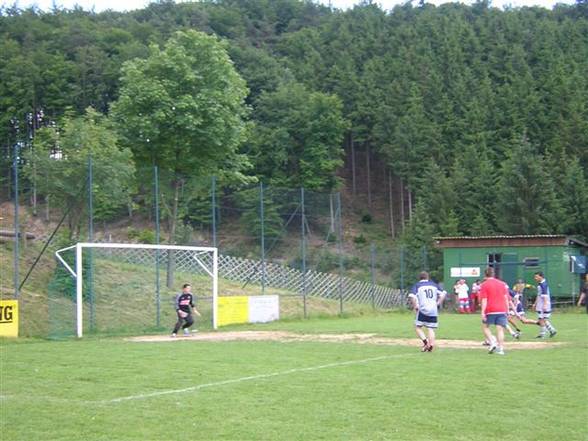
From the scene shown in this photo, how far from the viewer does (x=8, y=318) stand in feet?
72.7

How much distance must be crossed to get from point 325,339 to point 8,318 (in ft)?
28.3

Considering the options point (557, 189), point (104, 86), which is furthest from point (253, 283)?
point (104, 86)

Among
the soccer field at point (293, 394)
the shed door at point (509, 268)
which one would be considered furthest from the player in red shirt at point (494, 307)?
the shed door at point (509, 268)

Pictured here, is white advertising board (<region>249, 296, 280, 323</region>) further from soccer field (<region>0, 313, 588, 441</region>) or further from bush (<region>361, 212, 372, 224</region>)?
bush (<region>361, 212, 372, 224</region>)

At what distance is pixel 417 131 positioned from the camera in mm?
75562

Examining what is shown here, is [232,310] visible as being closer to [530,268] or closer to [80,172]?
[80,172]

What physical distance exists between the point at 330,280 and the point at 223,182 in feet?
23.1

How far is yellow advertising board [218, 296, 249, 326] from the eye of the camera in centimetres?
2973

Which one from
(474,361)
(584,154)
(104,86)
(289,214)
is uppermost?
(104,86)

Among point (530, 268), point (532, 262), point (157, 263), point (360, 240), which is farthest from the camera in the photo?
point (360, 240)

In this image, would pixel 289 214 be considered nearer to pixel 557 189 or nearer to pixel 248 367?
pixel 248 367

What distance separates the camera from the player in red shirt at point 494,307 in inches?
683

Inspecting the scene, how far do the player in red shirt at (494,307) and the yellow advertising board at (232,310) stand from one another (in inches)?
543

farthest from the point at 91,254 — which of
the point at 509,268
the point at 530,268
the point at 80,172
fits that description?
the point at 530,268
